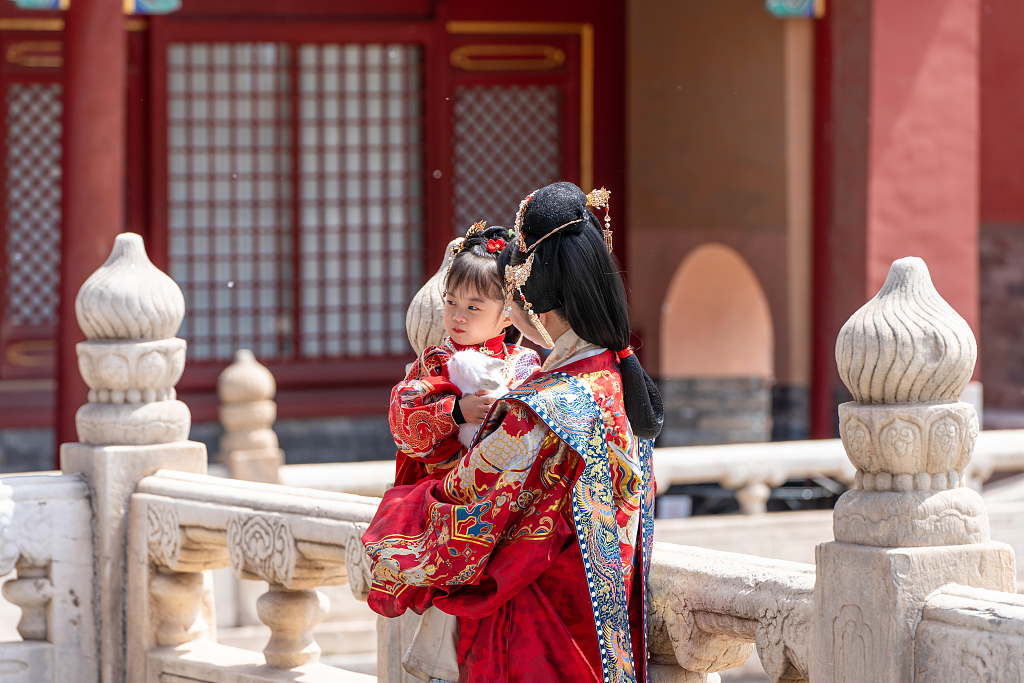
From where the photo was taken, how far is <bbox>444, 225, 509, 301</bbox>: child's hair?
226cm

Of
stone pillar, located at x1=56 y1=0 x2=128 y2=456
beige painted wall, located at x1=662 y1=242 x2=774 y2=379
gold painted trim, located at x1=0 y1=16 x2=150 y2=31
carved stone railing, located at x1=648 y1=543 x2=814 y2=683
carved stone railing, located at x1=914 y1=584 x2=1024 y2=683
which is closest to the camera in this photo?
carved stone railing, located at x1=914 y1=584 x2=1024 y2=683

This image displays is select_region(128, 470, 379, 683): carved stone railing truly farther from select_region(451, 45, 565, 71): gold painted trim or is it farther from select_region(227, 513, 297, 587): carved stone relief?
select_region(451, 45, 565, 71): gold painted trim

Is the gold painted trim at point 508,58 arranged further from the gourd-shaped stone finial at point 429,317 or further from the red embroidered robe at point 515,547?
the red embroidered robe at point 515,547

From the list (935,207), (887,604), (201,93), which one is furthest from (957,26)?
(887,604)

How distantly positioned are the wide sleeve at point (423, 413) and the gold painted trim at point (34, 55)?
7.37m

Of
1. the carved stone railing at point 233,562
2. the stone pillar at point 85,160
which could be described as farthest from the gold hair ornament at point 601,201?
the stone pillar at point 85,160

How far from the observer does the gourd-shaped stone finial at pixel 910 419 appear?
1944 millimetres

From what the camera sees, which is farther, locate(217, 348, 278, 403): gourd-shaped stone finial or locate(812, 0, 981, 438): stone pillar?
locate(812, 0, 981, 438): stone pillar

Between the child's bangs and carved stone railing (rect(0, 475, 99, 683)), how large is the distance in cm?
168

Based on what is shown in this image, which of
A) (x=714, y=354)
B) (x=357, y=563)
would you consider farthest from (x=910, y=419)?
(x=714, y=354)

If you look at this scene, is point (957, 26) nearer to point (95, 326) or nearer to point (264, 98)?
point (264, 98)

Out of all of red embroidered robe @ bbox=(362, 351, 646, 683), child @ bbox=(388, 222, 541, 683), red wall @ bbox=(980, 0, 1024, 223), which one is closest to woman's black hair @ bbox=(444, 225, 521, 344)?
child @ bbox=(388, 222, 541, 683)

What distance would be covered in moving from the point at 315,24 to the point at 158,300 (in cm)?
614

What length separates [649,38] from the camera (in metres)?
9.84
